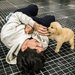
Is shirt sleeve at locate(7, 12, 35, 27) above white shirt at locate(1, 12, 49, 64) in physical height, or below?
above

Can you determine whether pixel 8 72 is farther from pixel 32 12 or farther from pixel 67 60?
pixel 32 12

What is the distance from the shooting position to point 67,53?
60.7 inches

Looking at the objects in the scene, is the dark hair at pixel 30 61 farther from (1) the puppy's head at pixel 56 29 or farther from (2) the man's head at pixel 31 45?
(1) the puppy's head at pixel 56 29

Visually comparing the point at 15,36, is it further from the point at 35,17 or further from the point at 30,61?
the point at 35,17

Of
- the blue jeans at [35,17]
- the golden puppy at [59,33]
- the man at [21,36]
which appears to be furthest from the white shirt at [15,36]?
the blue jeans at [35,17]

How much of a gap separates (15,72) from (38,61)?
264 millimetres

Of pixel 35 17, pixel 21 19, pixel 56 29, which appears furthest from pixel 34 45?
pixel 35 17

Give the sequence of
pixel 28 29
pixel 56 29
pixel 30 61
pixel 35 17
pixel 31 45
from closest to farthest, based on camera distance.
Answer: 1. pixel 30 61
2. pixel 31 45
3. pixel 56 29
4. pixel 28 29
5. pixel 35 17

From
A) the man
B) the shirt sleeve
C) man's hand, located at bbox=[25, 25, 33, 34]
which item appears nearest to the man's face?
the man

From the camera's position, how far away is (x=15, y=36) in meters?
1.41

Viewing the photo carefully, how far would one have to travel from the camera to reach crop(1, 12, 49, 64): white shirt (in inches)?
52.1

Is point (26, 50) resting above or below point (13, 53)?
above

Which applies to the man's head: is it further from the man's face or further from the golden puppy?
the golden puppy

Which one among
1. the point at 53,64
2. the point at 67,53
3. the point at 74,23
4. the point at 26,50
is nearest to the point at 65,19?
the point at 74,23
